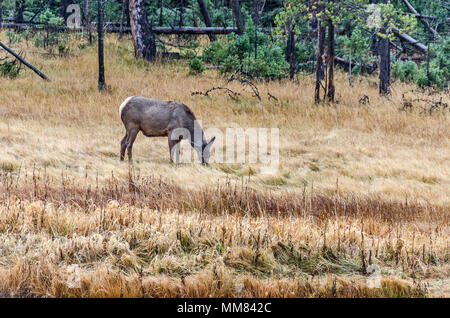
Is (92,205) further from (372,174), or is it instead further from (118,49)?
(118,49)

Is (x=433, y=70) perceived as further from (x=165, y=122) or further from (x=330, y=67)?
(x=165, y=122)

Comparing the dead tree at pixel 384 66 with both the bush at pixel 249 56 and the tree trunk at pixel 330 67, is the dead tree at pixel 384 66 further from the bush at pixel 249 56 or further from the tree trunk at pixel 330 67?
the bush at pixel 249 56

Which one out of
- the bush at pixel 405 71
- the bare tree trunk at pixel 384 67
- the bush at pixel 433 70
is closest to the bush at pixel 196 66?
the bare tree trunk at pixel 384 67

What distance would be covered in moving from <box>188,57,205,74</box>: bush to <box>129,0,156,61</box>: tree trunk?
2.45 m

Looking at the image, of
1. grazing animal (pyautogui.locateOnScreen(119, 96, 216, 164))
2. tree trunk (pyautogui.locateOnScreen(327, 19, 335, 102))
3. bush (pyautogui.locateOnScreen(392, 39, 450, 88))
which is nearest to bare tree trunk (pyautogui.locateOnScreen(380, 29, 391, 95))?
tree trunk (pyautogui.locateOnScreen(327, 19, 335, 102))

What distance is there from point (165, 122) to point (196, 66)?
10.1m

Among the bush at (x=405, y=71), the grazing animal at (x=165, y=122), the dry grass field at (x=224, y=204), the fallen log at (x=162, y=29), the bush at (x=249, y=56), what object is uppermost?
the fallen log at (x=162, y=29)

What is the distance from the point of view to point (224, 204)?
8586mm

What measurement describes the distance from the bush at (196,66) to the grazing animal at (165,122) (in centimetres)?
980

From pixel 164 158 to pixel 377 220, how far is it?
572 centimetres

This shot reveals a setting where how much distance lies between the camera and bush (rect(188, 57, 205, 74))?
69.2ft

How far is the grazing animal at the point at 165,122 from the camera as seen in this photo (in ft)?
37.7

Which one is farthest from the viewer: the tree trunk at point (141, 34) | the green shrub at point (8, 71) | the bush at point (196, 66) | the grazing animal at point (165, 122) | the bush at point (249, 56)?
the tree trunk at point (141, 34)

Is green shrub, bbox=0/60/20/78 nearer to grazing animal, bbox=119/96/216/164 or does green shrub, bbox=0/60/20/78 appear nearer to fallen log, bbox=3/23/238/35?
fallen log, bbox=3/23/238/35
